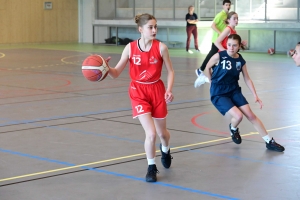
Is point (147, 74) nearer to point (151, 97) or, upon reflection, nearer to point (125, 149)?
point (151, 97)

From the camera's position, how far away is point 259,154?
706 centimetres

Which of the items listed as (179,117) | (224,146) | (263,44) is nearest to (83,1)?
(263,44)

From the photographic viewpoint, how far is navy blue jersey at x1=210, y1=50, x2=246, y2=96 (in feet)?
24.6

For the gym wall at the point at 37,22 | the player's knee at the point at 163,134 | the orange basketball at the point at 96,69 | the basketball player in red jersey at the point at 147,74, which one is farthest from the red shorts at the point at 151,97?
the gym wall at the point at 37,22

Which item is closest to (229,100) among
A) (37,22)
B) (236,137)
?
(236,137)

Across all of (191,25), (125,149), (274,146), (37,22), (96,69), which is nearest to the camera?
(96,69)

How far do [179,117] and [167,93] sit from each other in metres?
3.60

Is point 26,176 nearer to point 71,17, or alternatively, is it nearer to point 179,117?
point 179,117

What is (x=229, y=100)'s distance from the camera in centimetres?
748

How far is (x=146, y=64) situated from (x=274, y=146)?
2.08m

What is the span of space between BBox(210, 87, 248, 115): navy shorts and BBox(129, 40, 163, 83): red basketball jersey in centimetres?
152

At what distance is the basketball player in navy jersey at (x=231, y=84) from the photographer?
7.41 metres

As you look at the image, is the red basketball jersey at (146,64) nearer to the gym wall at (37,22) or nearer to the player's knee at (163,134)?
the player's knee at (163,134)

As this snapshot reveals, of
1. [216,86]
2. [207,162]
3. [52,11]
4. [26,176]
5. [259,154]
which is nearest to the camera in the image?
[26,176]
